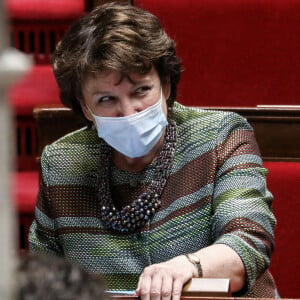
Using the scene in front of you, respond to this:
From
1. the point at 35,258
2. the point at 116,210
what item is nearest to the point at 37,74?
the point at 116,210

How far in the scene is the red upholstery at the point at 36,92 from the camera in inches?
49.4

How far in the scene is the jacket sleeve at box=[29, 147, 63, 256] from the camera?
0.91 m

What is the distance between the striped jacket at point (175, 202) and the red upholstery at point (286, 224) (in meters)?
0.21

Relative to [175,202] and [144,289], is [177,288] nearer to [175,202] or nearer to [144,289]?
[144,289]

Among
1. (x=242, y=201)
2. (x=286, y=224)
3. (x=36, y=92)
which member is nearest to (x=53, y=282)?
(x=242, y=201)

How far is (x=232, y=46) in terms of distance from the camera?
47.5 inches

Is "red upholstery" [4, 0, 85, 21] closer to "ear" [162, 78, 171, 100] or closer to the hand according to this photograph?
"ear" [162, 78, 171, 100]

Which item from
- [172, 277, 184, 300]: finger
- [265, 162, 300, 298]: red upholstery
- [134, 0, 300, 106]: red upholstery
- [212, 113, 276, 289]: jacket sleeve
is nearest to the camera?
[172, 277, 184, 300]: finger

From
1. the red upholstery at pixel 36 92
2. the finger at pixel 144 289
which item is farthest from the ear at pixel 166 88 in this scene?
the red upholstery at pixel 36 92

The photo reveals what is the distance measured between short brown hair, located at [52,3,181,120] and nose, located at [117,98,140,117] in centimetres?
3

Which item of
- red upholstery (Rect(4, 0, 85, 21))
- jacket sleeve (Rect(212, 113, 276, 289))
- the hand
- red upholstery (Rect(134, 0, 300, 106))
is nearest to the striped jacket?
jacket sleeve (Rect(212, 113, 276, 289))

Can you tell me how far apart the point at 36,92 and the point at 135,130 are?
1.49 ft

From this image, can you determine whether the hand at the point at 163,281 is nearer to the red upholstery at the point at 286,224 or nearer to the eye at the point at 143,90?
the eye at the point at 143,90

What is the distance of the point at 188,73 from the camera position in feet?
3.97
